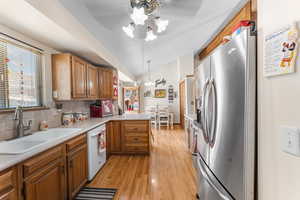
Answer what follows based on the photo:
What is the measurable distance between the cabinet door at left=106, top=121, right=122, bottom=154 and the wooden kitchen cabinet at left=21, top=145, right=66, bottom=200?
5.26 ft

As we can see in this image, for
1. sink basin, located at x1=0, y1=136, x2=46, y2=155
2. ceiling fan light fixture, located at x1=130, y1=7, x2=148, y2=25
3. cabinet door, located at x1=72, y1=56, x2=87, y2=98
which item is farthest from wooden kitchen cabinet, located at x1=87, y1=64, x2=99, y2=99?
ceiling fan light fixture, located at x1=130, y1=7, x2=148, y2=25

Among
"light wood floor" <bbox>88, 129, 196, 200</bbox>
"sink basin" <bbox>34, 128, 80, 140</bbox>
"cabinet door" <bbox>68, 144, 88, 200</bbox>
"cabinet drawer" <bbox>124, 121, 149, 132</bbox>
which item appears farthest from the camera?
"cabinet drawer" <bbox>124, 121, 149, 132</bbox>

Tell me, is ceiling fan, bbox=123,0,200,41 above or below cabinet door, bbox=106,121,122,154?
above

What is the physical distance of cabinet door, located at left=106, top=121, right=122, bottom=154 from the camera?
3217 mm

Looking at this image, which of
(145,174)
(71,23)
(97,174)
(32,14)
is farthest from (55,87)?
(145,174)

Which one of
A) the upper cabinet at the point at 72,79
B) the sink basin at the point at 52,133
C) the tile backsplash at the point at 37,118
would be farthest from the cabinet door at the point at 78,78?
the sink basin at the point at 52,133

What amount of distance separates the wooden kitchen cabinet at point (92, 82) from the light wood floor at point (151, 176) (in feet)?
4.65

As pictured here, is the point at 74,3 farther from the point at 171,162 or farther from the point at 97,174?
the point at 171,162

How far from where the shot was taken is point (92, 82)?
121 inches

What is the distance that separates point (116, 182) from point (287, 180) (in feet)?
6.97

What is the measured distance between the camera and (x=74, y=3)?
1.85 m

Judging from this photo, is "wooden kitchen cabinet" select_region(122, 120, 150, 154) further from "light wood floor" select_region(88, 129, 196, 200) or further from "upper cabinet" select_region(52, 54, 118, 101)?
"upper cabinet" select_region(52, 54, 118, 101)

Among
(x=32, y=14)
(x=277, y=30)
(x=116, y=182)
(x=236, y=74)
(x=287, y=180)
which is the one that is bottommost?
(x=116, y=182)

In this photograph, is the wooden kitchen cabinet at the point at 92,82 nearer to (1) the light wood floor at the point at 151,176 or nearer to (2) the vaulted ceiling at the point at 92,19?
(2) the vaulted ceiling at the point at 92,19
